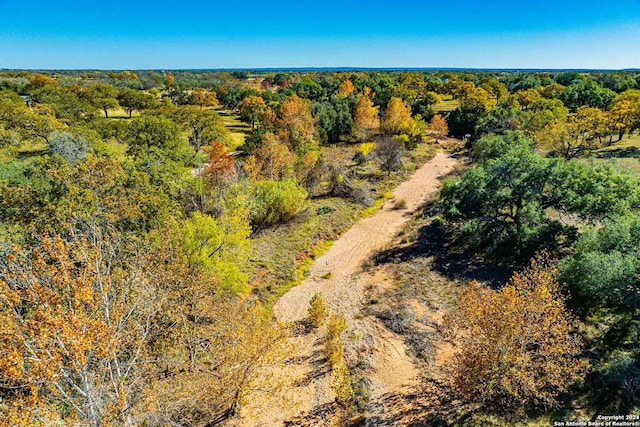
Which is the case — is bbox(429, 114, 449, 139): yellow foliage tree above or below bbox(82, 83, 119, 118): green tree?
below

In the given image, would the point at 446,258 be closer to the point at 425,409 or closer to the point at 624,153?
the point at 425,409

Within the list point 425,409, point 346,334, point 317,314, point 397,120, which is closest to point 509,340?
point 425,409

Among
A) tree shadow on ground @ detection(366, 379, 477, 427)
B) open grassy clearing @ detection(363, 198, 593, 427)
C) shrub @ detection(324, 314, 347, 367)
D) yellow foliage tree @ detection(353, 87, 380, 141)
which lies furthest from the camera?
yellow foliage tree @ detection(353, 87, 380, 141)

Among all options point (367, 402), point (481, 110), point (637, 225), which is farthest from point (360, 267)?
point (481, 110)

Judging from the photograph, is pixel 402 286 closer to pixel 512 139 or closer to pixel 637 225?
pixel 637 225

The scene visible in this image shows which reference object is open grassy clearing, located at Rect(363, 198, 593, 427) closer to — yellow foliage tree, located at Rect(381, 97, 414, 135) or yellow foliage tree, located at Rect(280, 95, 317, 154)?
yellow foliage tree, located at Rect(280, 95, 317, 154)

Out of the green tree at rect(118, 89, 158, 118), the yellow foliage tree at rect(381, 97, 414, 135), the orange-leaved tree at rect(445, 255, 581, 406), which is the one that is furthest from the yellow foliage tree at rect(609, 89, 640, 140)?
the green tree at rect(118, 89, 158, 118)
